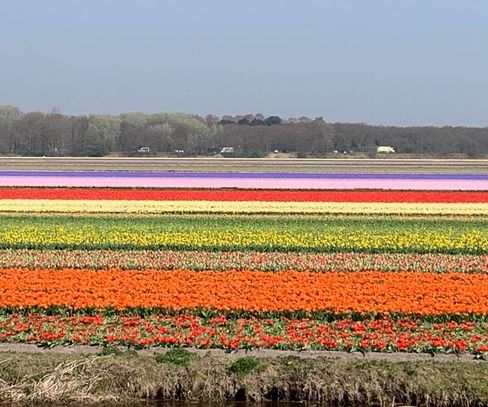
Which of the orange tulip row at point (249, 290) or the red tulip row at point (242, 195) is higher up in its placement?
the orange tulip row at point (249, 290)

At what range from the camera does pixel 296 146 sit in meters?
144

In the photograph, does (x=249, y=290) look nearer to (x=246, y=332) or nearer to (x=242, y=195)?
(x=246, y=332)

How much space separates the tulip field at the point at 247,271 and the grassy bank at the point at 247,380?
1.23 meters

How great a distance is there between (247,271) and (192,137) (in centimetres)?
12167

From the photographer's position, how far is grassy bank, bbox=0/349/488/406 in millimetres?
11773

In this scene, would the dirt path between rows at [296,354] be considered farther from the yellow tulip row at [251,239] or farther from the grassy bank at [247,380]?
the yellow tulip row at [251,239]

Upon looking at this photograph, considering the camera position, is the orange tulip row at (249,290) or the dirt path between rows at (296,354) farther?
the orange tulip row at (249,290)

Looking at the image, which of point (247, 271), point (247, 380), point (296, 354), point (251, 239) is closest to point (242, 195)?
point (251, 239)

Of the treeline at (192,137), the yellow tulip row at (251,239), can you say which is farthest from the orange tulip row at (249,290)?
the treeline at (192,137)

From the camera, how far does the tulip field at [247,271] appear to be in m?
14.5

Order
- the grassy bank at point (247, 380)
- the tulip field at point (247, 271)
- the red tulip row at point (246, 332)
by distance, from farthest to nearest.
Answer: the tulip field at point (247, 271), the red tulip row at point (246, 332), the grassy bank at point (247, 380)

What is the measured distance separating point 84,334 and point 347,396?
15.0ft

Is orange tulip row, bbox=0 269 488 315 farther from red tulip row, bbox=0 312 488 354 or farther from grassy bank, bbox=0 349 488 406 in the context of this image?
grassy bank, bbox=0 349 488 406

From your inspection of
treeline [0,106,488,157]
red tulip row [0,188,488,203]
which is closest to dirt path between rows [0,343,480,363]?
red tulip row [0,188,488,203]
